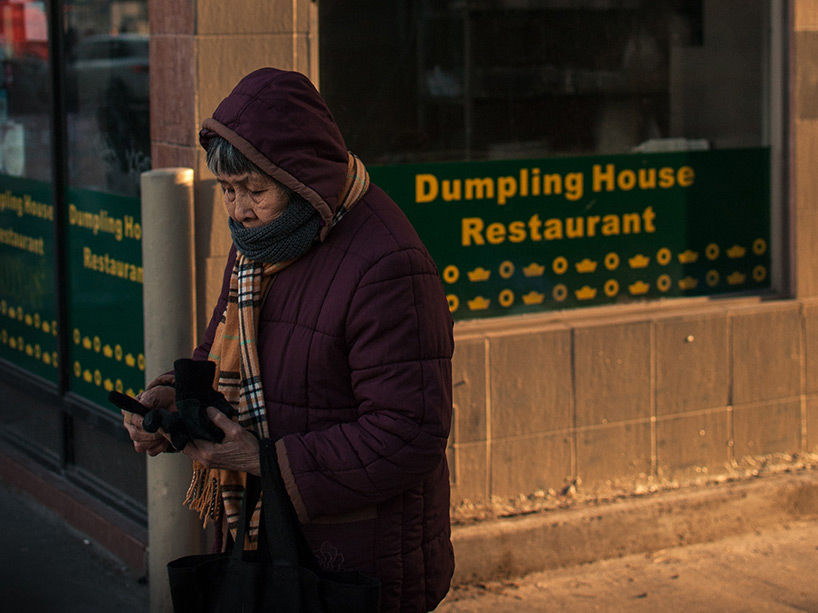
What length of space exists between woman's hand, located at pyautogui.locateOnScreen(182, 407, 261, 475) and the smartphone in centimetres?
18

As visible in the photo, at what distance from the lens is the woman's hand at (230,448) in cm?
250

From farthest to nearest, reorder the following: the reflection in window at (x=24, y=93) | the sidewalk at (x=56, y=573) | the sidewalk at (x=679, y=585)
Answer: the reflection in window at (x=24, y=93)
the sidewalk at (x=56, y=573)
the sidewalk at (x=679, y=585)

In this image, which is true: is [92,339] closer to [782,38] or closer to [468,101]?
[468,101]

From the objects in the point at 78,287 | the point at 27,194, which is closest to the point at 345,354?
the point at 78,287

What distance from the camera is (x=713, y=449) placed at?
5316mm

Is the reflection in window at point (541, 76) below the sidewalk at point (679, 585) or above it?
Answer: above

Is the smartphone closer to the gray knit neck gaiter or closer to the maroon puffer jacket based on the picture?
the maroon puffer jacket

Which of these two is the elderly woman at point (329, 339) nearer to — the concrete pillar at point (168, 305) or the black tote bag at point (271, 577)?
the black tote bag at point (271, 577)

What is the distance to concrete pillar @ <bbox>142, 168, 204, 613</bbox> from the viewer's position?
3990mm

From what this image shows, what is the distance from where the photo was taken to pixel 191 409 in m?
2.48

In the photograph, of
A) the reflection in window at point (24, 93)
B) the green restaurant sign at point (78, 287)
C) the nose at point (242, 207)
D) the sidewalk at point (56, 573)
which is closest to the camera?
the nose at point (242, 207)

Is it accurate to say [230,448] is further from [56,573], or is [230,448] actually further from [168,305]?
[56,573]

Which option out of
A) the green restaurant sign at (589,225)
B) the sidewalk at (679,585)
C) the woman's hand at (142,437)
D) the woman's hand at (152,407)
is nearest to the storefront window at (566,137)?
the green restaurant sign at (589,225)

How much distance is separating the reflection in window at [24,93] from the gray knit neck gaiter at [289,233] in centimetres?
339
